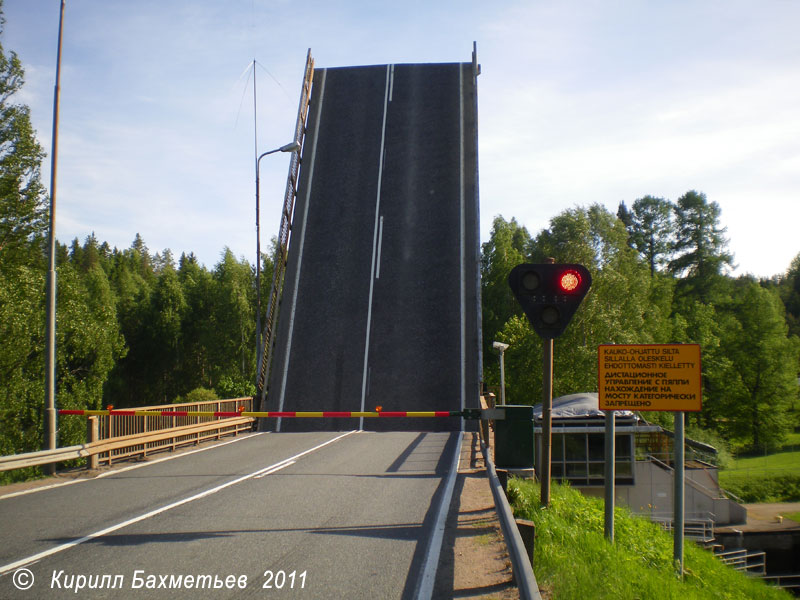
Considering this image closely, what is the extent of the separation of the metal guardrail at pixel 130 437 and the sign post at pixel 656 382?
7.69 m

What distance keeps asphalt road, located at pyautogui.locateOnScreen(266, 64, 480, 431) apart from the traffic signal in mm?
11931

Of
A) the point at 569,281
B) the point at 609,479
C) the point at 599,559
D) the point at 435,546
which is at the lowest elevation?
the point at 599,559

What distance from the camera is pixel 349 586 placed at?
16.0ft

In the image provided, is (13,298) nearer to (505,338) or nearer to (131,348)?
(505,338)

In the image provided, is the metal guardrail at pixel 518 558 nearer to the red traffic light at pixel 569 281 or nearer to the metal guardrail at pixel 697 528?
the red traffic light at pixel 569 281

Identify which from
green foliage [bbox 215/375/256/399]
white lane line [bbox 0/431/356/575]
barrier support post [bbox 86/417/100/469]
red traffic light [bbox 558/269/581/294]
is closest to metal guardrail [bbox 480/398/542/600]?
red traffic light [bbox 558/269/581/294]

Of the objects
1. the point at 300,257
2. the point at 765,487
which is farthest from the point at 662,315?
the point at 300,257

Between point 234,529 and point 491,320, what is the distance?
45.9m

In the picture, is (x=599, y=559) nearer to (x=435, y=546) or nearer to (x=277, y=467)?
(x=435, y=546)

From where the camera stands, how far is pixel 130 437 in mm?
11930

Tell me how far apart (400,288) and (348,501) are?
13549 millimetres

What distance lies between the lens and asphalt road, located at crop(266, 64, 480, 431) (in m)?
19.4

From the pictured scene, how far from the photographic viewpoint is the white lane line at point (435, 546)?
16.0 ft

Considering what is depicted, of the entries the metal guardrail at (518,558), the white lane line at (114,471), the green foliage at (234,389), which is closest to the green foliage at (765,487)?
the green foliage at (234,389)
